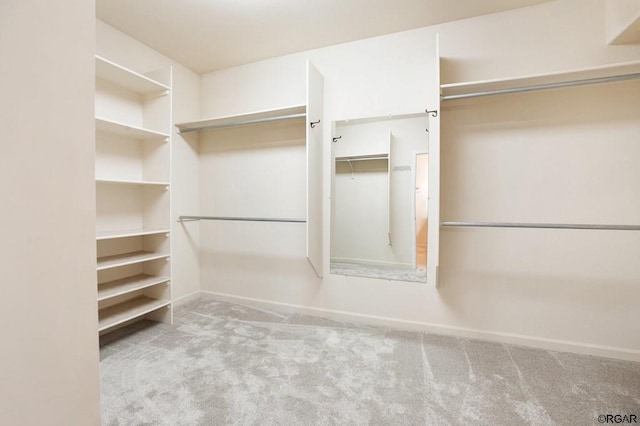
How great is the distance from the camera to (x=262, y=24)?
2445mm

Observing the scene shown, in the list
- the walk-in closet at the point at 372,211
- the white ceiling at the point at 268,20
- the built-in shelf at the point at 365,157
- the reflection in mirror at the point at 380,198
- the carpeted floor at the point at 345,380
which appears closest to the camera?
the carpeted floor at the point at 345,380

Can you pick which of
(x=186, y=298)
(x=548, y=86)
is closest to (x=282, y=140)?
(x=186, y=298)

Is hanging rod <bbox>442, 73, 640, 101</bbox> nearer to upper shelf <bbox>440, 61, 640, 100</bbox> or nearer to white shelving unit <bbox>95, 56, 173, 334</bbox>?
upper shelf <bbox>440, 61, 640, 100</bbox>

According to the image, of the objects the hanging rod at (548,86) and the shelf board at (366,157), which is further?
the shelf board at (366,157)

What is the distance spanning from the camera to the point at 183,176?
321cm

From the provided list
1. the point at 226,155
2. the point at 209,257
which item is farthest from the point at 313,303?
the point at 226,155

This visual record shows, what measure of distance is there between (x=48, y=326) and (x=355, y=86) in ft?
8.74

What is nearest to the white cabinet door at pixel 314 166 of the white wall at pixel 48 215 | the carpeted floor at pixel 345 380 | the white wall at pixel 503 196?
the white wall at pixel 503 196

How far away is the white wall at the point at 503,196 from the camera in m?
2.10

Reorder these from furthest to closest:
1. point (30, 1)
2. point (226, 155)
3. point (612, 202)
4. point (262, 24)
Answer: point (226, 155), point (262, 24), point (612, 202), point (30, 1)

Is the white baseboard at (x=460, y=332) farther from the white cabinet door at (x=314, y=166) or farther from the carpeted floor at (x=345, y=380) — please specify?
the white cabinet door at (x=314, y=166)

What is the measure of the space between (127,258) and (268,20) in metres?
2.31

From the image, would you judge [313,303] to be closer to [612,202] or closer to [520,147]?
[520,147]

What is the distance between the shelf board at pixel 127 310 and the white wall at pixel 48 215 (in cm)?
154
